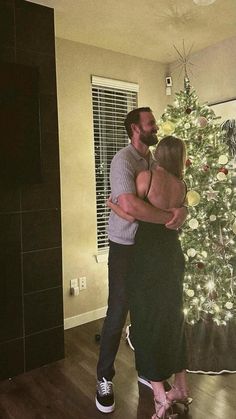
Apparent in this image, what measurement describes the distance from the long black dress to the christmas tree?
1.05 meters

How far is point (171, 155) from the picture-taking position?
182 centimetres

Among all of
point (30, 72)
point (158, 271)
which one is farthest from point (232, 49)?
point (158, 271)

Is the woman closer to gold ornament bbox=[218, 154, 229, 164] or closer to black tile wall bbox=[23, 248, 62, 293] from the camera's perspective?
black tile wall bbox=[23, 248, 62, 293]

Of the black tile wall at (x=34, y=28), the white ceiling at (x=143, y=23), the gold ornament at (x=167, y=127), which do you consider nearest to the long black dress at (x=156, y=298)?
the gold ornament at (x=167, y=127)

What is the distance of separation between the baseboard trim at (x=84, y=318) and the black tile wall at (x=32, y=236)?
0.57 meters

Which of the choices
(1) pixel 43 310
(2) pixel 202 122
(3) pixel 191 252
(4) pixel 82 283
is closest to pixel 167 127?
(2) pixel 202 122

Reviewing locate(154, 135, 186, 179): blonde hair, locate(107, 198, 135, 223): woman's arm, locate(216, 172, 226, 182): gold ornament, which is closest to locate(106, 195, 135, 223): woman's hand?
locate(107, 198, 135, 223): woman's arm

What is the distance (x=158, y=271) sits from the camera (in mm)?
1785

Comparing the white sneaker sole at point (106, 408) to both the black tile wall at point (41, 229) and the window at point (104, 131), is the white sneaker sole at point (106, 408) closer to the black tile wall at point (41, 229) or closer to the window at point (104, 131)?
the black tile wall at point (41, 229)

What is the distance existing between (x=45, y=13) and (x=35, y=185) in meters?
1.32

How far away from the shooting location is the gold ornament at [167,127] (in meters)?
2.90

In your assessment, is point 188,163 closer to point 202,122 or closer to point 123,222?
point 202,122

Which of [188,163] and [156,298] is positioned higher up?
[188,163]

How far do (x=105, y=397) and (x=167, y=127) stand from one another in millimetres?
2108
